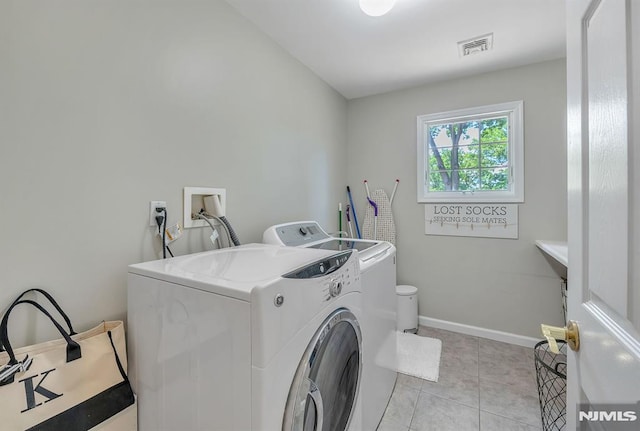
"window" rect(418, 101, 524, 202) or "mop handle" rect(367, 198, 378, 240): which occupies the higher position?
"window" rect(418, 101, 524, 202)

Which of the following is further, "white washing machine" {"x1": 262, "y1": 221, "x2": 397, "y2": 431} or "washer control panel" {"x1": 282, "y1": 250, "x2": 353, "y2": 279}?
"white washing machine" {"x1": 262, "y1": 221, "x2": 397, "y2": 431}

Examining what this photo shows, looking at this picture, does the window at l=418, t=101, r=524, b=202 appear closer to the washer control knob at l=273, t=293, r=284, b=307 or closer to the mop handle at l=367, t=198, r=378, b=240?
the mop handle at l=367, t=198, r=378, b=240

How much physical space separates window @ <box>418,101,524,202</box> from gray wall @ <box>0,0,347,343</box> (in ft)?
5.70

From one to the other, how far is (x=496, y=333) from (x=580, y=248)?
2219 millimetres

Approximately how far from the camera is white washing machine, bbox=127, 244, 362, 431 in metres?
0.68

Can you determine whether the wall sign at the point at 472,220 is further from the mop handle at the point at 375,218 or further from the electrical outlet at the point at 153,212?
the electrical outlet at the point at 153,212

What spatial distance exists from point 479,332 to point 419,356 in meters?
0.75

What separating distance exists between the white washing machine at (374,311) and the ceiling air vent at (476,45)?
1.58 metres

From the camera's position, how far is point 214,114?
1487 millimetres

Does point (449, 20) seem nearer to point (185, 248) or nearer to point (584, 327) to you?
point (584, 327)

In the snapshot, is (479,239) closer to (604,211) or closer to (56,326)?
(604,211)

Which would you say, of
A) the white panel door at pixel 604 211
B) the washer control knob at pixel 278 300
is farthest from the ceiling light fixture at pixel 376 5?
the washer control knob at pixel 278 300

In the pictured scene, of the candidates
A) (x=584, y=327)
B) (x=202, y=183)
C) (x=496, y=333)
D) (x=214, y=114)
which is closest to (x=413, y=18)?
(x=214, y=114)

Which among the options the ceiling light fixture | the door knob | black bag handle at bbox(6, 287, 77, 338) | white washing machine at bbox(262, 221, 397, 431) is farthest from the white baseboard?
black bag handle at bbox(6, 287, 77, 338)
